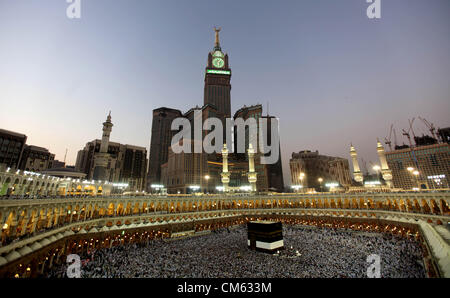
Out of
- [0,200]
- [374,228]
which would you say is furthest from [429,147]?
[0,200]

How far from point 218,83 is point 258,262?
5714 inches

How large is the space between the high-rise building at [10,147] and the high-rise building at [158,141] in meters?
93.6

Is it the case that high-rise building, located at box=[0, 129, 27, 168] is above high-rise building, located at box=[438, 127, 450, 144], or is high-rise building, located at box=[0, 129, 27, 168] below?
below

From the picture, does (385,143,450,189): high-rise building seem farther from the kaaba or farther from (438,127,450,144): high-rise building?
the kaaba

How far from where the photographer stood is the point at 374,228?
36.2m

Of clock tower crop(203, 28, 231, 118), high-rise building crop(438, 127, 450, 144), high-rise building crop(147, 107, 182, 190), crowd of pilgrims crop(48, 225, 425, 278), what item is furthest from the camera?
high-rise building crop(147, 107, 182, 190)

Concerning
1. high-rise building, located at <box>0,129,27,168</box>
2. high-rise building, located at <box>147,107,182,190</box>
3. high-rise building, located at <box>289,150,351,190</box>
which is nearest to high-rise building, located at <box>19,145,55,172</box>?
high-rise building, located at <box>0,129,27,168</box>

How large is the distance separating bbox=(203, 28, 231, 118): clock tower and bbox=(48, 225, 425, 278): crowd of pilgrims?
12820 centimetres

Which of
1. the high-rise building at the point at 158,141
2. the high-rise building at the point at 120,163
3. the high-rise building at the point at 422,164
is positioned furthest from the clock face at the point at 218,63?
the high-rise building at the point at 422,164

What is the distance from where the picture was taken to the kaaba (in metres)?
24.1

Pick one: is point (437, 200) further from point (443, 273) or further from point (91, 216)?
point (91, 216)

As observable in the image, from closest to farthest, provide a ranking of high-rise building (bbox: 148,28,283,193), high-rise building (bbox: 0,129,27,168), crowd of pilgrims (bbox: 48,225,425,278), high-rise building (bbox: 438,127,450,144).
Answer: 1. crowd of pilgrims (bbox: 48,225,425,278)
2. high-rise building (bbox: 0,129,27,168)
3. high-rise building (bbox: 438,127,450,144)
4. high-rise building (bbox: 148,28,283,193)

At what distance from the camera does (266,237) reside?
24234 mm

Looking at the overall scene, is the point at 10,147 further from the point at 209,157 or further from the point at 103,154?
the point at 209,157
